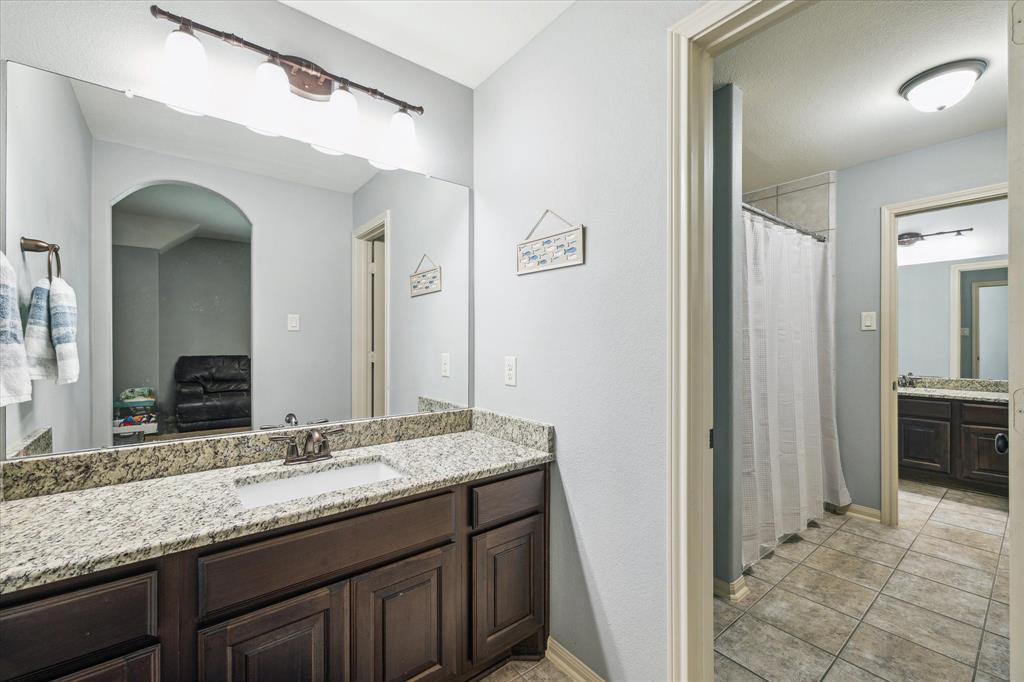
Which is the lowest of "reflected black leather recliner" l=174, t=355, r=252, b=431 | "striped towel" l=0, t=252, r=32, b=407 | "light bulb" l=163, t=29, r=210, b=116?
"reflected black leather recliner" l=174, t=355, r=252, b=431

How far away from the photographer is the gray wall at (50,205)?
112cm

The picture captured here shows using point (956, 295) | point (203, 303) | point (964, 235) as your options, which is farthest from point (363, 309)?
point (956, 295)

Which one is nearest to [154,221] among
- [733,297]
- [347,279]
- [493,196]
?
[347,279]

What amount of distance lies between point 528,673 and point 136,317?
1786 mm

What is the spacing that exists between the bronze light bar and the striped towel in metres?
0.88

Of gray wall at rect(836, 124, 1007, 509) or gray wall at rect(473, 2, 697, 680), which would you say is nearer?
gray wall at rect(473, 2, 697, 680)

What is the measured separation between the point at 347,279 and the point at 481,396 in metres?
0.78

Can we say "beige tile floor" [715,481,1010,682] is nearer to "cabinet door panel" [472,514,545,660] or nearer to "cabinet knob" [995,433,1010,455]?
"cabinet door panel" [472,514,545,660]

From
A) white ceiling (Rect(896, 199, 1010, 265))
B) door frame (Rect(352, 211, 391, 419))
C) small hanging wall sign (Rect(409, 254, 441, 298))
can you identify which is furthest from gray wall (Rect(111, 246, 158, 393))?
white ceiling (Rect(896, 199, 1010, 265))

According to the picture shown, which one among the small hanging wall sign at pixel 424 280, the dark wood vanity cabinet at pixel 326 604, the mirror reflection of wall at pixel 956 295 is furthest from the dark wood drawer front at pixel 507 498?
the mirror reflection of wall at pixel 956 295

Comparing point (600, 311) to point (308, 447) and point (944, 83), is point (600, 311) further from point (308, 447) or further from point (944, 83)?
point (944, 83)

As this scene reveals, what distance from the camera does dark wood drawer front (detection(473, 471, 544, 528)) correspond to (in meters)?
1.42

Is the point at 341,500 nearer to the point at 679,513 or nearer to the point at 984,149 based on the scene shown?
the point at 679,513

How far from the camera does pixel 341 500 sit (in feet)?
3.75
